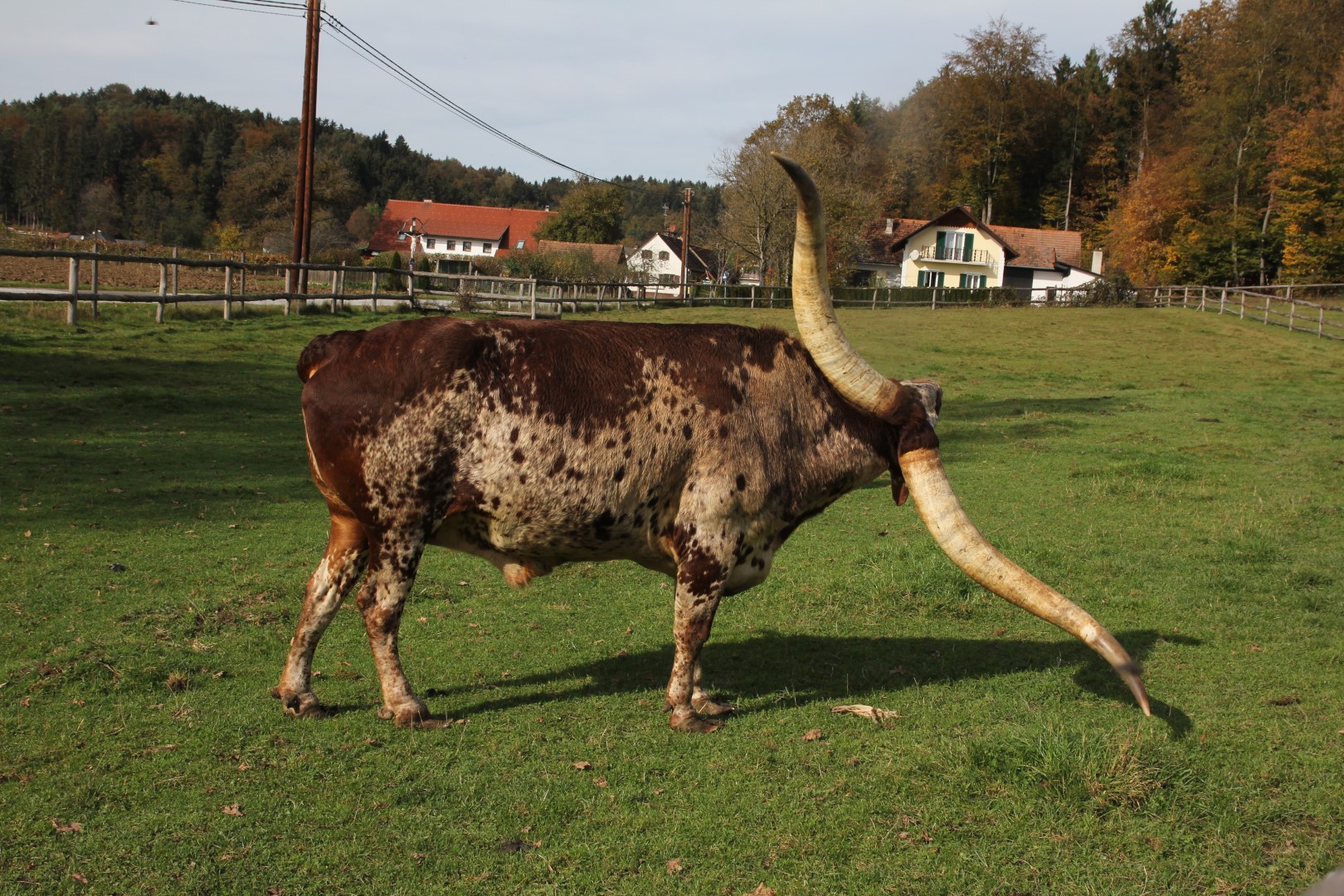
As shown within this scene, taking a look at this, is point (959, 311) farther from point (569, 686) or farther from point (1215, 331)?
point (569, 686)

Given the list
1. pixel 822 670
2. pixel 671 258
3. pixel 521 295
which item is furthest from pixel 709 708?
pixel 671 258

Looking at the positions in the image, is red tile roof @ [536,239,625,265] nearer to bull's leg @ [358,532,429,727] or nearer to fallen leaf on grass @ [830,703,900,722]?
fallen leaf on grass @ [830,703,900,722]

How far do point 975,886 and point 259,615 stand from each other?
522 cm

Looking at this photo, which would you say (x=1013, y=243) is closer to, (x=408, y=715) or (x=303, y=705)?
(x=408, y=715)

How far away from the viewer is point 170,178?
9594cm

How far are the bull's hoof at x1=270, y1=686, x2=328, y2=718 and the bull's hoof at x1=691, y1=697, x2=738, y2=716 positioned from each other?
2.04 m

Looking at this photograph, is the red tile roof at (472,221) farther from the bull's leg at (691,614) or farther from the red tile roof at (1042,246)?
the bull's leg at (691,614)

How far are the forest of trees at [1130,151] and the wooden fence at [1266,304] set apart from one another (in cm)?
792

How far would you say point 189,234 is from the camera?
301 feet

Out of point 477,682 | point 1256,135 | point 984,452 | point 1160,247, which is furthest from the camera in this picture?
point 1160,247

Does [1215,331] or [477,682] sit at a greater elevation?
[1215,331]

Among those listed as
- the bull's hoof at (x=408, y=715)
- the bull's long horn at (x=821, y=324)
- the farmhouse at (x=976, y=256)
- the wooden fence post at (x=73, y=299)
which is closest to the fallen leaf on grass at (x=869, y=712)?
the bull's long horn at (x=821, y=324)

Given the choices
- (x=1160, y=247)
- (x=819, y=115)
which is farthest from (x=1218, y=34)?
(x=819, y=115)

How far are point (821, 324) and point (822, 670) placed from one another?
7.67 feet
